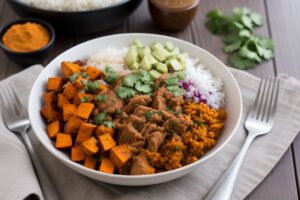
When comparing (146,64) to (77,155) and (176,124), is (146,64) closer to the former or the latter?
(176,124)

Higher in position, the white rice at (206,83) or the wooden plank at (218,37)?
the white rice at (206,83)

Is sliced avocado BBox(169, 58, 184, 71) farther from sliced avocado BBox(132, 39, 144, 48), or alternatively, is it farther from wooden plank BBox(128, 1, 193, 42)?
wooden plank BBox(128, 1, 193, 42)

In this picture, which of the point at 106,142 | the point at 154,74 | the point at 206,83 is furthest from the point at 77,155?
the point at 206,83

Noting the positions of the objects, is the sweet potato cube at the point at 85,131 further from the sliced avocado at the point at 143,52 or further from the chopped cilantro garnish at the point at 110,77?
the sliced avocado at the point at 143,52

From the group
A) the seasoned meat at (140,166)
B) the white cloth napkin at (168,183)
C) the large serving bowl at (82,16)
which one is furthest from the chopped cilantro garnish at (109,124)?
the large serving bowl at (82,16)

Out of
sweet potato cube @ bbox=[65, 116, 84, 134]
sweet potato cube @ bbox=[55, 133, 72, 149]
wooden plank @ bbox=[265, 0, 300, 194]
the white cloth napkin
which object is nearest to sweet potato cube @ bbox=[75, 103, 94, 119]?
sweet potato cube @ bbox=[65, 116, 84, 134]
